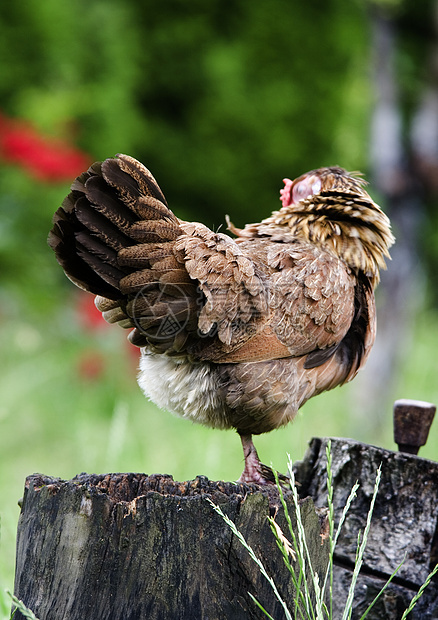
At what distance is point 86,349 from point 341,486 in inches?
206

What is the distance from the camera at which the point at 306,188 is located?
3199 millimetres

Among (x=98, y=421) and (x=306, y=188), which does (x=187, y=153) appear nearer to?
(x=98, y=421)

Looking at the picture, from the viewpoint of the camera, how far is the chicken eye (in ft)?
10.4

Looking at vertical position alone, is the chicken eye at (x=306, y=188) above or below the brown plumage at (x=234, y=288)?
above

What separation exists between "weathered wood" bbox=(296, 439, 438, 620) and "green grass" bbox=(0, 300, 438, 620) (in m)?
1.22

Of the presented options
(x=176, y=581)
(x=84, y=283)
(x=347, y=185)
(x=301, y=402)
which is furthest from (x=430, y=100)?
(x=176, y=581)

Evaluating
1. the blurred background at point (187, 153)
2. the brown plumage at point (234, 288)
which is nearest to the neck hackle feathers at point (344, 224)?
the brown plumage at point (234, 288)

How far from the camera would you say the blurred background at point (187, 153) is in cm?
608

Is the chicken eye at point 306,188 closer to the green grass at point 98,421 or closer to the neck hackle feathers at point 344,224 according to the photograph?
the neck hackle feathers at point 344,224

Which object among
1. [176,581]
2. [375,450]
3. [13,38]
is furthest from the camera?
[13,38]

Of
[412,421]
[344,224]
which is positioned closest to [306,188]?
[344,224]

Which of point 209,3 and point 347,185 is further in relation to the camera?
point 209,3

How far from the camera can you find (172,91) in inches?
421

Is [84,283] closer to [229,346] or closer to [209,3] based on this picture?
[229,346]
